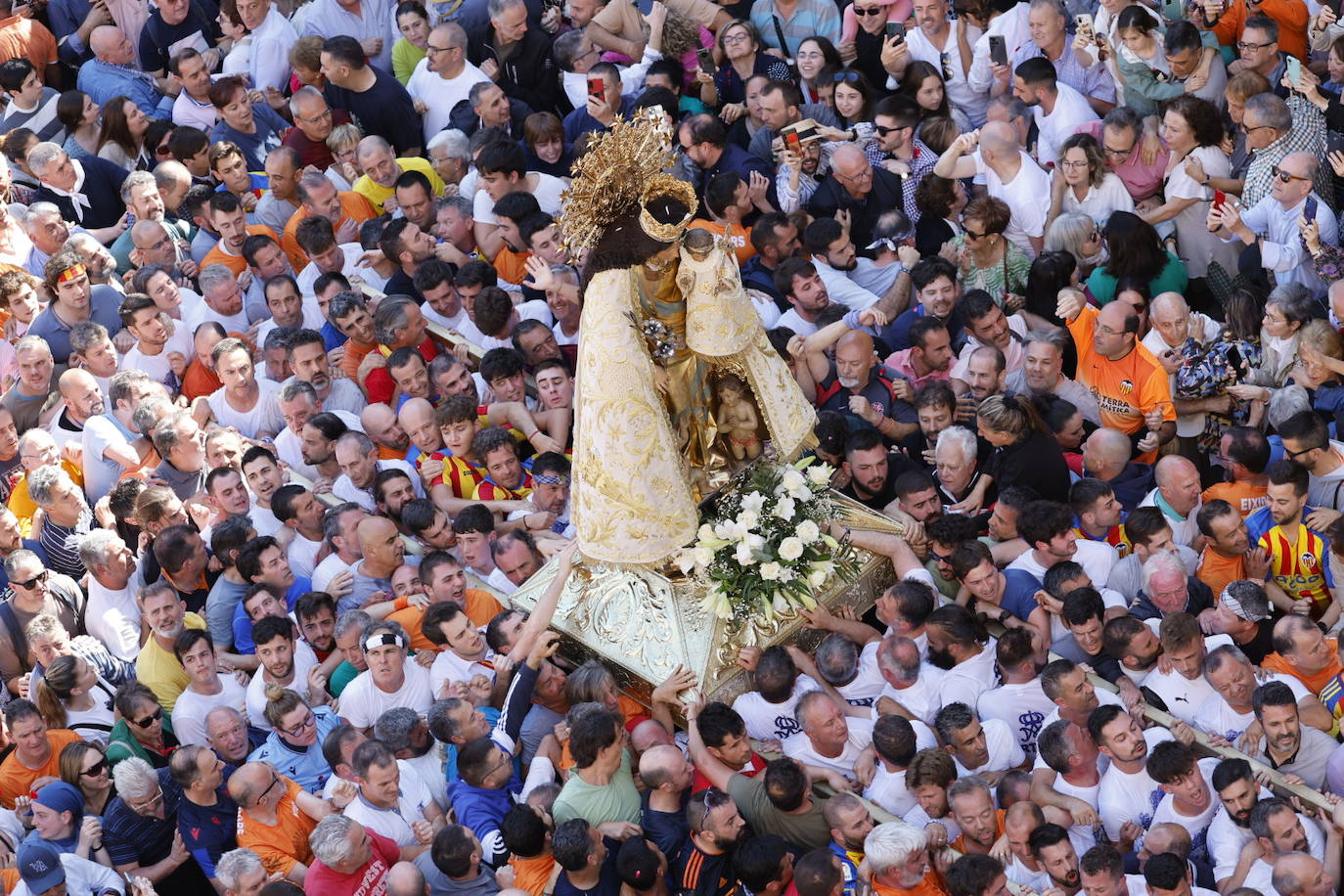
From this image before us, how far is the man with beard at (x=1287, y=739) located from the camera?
8781 millimetres

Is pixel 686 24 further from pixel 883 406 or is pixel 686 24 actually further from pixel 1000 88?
pixel 883 406

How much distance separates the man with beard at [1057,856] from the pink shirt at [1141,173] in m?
4.65

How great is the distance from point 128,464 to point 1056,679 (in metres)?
5.72

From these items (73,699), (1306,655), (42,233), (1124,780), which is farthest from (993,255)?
(42,233)

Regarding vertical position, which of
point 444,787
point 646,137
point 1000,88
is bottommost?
point 444,787

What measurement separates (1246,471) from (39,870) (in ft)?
20.3

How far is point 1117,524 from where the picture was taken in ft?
33.5

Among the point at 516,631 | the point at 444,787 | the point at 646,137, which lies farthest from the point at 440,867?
the point at 646,137

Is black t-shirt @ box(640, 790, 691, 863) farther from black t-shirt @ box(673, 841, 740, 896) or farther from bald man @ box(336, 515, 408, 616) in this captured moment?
bald man @ box(336, 515, 408, 616)

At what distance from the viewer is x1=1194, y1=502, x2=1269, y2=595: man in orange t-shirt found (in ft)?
31.8

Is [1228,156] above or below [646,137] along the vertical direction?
below

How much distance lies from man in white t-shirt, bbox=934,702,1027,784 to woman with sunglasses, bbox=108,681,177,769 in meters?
3.90

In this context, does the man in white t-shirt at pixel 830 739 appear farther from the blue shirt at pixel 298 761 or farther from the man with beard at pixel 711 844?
the blue shirt at pixel 298 761

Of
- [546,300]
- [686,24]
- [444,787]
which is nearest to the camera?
[444,787]
